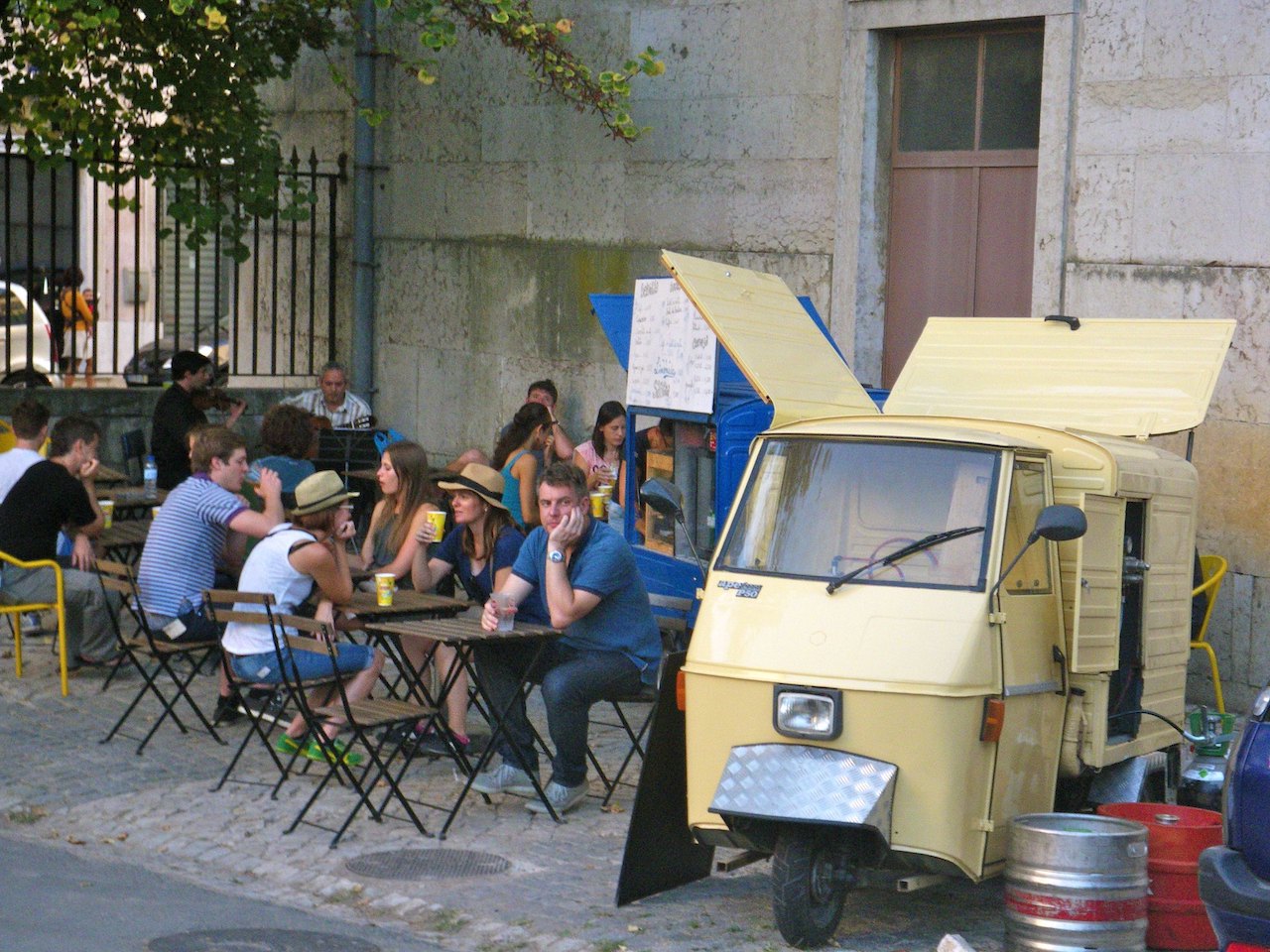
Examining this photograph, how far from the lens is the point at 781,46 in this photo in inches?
476

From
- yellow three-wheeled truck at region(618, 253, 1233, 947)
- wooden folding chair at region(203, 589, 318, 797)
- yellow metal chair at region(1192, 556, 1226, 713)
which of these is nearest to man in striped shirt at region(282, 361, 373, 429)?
wooden folding chair at region(203, 589, 318, 797)

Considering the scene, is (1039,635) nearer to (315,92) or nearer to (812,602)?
(812,602)

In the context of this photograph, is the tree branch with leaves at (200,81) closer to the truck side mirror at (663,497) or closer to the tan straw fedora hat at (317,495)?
the tan straw fedora hat at (317,495)

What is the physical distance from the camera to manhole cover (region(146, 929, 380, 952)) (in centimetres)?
585

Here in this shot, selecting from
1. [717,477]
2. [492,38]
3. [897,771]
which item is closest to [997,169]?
[717,477]

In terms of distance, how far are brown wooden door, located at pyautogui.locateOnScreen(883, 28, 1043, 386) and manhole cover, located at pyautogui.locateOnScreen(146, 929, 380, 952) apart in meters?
6.65

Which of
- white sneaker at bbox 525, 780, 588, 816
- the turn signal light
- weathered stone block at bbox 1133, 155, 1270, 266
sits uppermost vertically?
weathered stone block at bbox 1133, 155, 1270, 266

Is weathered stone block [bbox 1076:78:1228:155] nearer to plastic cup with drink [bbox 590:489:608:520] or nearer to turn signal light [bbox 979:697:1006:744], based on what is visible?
plastic cup with drink [bbox 590:489:608:520]

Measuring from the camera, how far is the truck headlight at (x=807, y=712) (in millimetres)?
5770

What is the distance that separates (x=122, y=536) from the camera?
34.2 feet

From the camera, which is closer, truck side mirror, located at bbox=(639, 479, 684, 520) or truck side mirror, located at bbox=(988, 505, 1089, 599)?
truck side mirror, located at bbox=(988, 505, 1089, 599)

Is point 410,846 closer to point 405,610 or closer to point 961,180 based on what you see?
point 405,610

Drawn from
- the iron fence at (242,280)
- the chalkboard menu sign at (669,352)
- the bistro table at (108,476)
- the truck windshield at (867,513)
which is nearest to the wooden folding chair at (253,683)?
the truck windshield at (867,513)

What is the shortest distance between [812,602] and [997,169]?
596 centimetres
